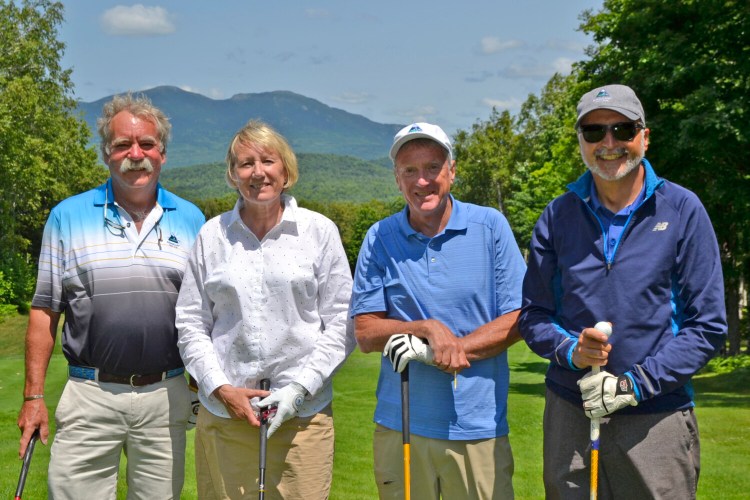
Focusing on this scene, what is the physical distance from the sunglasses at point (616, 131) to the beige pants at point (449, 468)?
146 cm

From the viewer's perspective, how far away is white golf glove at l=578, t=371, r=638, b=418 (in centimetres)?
360

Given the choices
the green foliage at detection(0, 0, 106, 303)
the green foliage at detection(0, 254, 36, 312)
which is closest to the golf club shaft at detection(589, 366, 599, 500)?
the green foliage at detection(0, 0, 106, 303)

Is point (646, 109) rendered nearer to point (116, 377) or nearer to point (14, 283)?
point (116, 377)

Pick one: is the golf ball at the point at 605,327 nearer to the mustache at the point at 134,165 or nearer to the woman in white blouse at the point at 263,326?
the woman in white blouse at the point at 263,326

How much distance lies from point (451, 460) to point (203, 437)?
129 centimetres

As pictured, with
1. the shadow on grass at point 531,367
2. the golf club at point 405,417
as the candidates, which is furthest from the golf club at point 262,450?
the shadow on grass at point 531,367

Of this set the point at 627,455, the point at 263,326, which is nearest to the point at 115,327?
the point at 263,326

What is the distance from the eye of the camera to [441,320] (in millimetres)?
4176

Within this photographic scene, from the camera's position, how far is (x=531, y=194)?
61.9 m

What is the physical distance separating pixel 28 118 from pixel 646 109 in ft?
93.9

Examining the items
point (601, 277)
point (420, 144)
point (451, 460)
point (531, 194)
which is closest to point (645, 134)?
point (601, 277)

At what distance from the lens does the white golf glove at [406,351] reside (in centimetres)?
398

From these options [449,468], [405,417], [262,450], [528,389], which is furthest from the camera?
[528,389]

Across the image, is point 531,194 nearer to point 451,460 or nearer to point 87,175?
point 87,175
